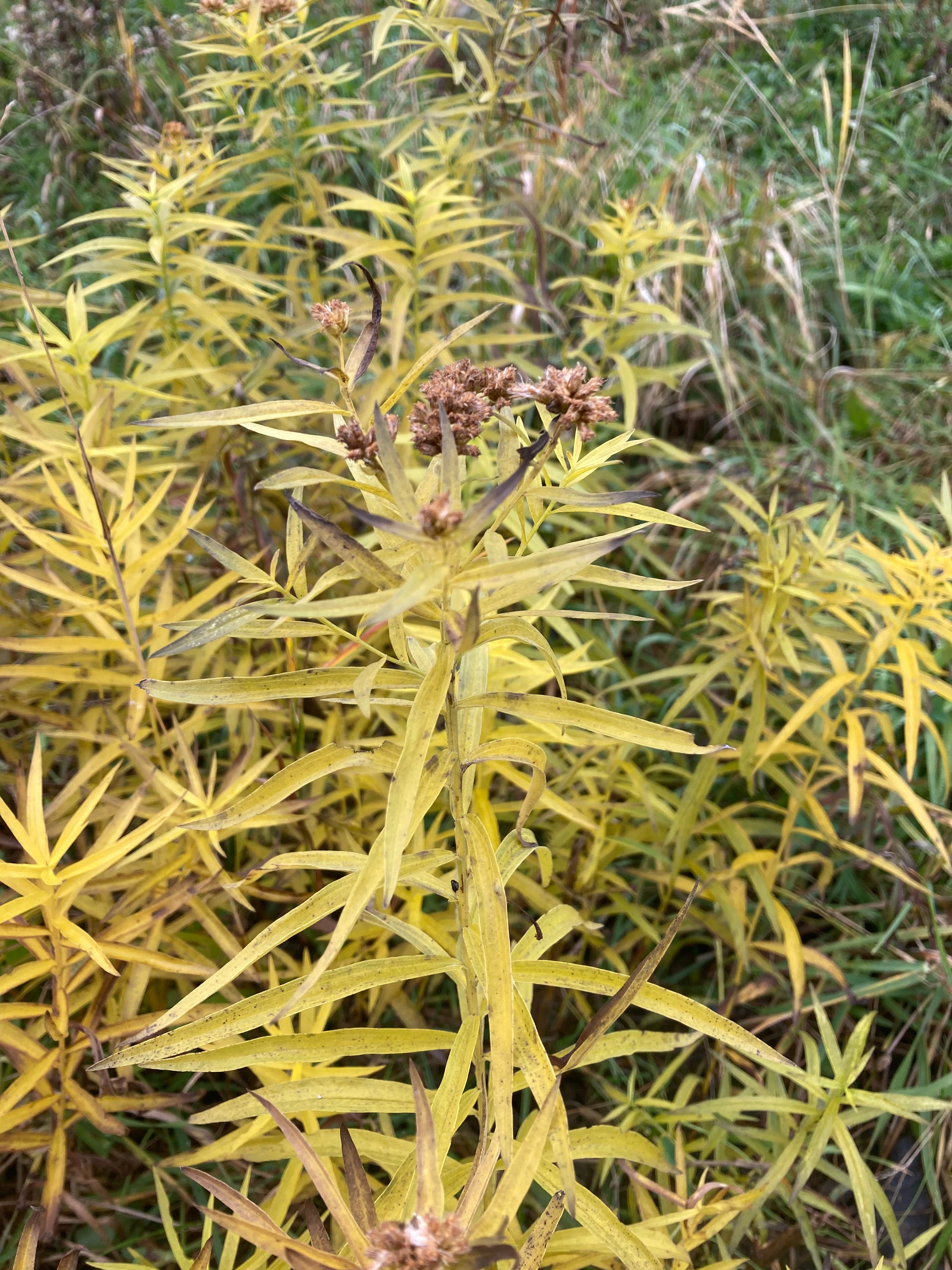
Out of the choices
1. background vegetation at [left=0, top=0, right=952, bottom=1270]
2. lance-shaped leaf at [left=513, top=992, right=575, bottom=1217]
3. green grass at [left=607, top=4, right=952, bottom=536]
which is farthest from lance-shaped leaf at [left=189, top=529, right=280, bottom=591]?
green grass at [left=607, top=4, right=952, bottom=536]

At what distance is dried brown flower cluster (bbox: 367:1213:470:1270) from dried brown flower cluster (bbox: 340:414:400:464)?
536 mm

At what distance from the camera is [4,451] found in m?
1.70

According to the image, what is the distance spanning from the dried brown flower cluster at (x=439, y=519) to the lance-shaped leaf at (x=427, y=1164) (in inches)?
15.0

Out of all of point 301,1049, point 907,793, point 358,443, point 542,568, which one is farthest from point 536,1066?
point 907,793

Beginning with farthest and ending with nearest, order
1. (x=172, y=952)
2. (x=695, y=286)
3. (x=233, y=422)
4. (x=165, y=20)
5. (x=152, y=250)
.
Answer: (x=165, y=20)
(x=695, y=286)
(x=152, y=250)
(x=172, y=952)
(x=233, y=422)

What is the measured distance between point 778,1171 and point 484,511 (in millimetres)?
1037

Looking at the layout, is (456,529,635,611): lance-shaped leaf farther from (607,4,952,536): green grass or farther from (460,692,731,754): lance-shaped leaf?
(607,4,952,536): green grass

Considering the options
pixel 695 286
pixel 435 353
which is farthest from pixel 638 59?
pixel 435 353

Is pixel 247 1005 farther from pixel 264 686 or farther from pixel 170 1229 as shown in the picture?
pixel 170 1229

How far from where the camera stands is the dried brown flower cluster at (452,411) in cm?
81

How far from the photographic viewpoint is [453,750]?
0.85 metres

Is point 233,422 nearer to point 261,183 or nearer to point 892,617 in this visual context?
point 892,617

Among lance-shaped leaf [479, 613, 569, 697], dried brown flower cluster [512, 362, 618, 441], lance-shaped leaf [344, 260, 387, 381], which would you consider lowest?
lance-shaped leaf [479, 613, 569, 697]

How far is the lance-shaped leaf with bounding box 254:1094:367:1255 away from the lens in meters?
0.74
